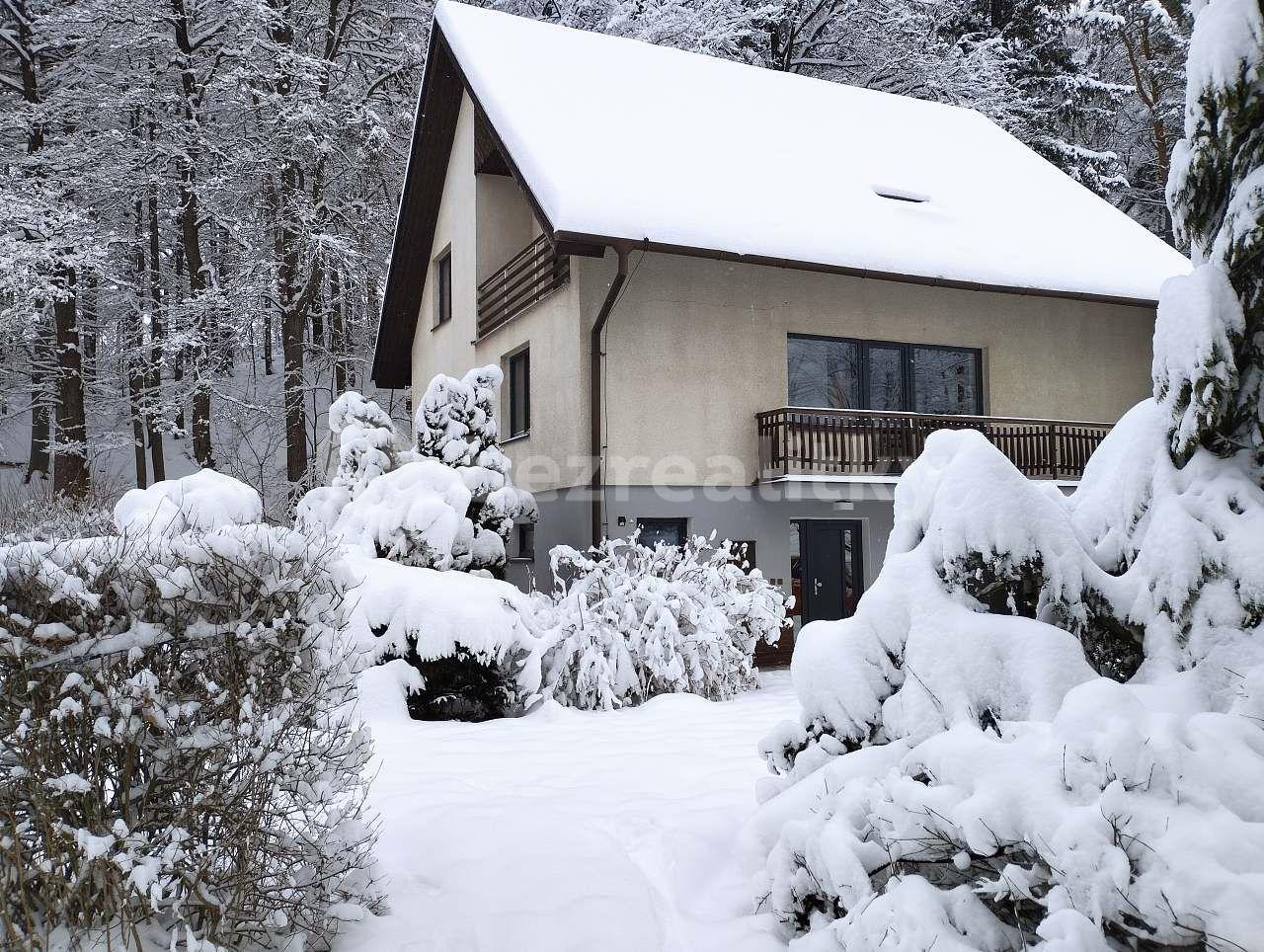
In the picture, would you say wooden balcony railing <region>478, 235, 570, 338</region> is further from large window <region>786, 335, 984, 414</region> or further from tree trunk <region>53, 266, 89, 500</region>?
tree trunk <region>53, 266, 89, 500</region>

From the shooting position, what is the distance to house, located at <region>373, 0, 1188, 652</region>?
13.6 metres

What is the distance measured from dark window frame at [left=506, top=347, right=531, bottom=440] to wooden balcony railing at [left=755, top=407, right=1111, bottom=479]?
12.6 feet

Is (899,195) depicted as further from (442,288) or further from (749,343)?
(442,288)

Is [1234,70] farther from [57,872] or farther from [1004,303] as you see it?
[1004,303]

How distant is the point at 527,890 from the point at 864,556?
12201 mm

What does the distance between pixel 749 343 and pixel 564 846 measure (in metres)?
11.0

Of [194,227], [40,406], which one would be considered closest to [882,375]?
[194,227]

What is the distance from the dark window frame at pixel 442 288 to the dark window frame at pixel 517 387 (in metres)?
3.14

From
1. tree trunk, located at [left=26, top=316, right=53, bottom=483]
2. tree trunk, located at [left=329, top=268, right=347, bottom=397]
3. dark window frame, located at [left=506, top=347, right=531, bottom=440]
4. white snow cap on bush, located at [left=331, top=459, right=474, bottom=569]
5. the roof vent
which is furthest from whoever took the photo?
tree trunk, located at [left=26, top=316, right=53, bottom=483]

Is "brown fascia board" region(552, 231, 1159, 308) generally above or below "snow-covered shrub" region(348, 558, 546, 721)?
above

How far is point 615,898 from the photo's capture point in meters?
3.89

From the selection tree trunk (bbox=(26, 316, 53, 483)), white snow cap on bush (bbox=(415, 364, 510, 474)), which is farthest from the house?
tree trunk (bbox=(26, 316, 53, 483))

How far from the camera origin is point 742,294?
14.6 metres

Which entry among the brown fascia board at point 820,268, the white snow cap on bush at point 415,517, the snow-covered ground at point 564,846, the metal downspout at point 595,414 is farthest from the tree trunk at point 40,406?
the snow-covered ground at point 564,846
